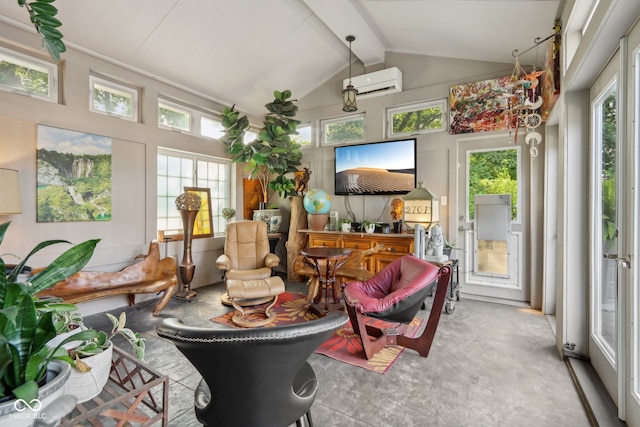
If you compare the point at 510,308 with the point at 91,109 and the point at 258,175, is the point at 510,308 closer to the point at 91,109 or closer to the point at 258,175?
the point at 258,175

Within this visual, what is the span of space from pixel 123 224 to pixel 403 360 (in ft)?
11.9

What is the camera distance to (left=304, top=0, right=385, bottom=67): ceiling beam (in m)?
3.48

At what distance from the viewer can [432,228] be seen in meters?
3.39

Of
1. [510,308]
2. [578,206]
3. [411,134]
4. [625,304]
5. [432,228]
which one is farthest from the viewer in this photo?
[411,134]

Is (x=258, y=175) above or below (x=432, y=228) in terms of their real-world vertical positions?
above

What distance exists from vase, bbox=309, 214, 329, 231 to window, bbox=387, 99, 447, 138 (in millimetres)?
1703

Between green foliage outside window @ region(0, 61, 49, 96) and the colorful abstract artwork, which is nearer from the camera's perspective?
green foliage outside window @ region(0, 61, 49, 96)

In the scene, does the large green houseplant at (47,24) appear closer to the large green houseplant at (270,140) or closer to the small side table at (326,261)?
the small side table at (326,261)

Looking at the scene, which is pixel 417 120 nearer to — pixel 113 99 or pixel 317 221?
pixel 317 221

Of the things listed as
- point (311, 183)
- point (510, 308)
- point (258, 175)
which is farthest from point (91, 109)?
point (510, 308)

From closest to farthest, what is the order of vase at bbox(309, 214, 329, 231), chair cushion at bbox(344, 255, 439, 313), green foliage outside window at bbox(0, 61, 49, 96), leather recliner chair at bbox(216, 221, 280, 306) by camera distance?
chair cushion at bbox(344, 255, 439, 313) → green foliage outside window at bbox(0, 61, 49, 96) → leather recliner chair at bbox(216, 221, 280, 306) → vase at bbox(309, 214, 329, 231)

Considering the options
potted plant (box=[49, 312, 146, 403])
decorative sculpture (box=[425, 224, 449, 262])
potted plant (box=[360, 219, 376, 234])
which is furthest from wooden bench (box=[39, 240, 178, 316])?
decorative sculpture (box=[425, 224, 449, 262])

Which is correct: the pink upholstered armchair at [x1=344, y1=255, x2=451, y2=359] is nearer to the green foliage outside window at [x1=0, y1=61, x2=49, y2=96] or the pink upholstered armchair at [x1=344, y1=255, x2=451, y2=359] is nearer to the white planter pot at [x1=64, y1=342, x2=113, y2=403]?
the white planter pot at [x1=64, y1=342, x2=113, y2=403]

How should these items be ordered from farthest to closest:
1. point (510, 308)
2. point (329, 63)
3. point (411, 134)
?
point (329, 63) < point (411, 134) < point (510, 308)
